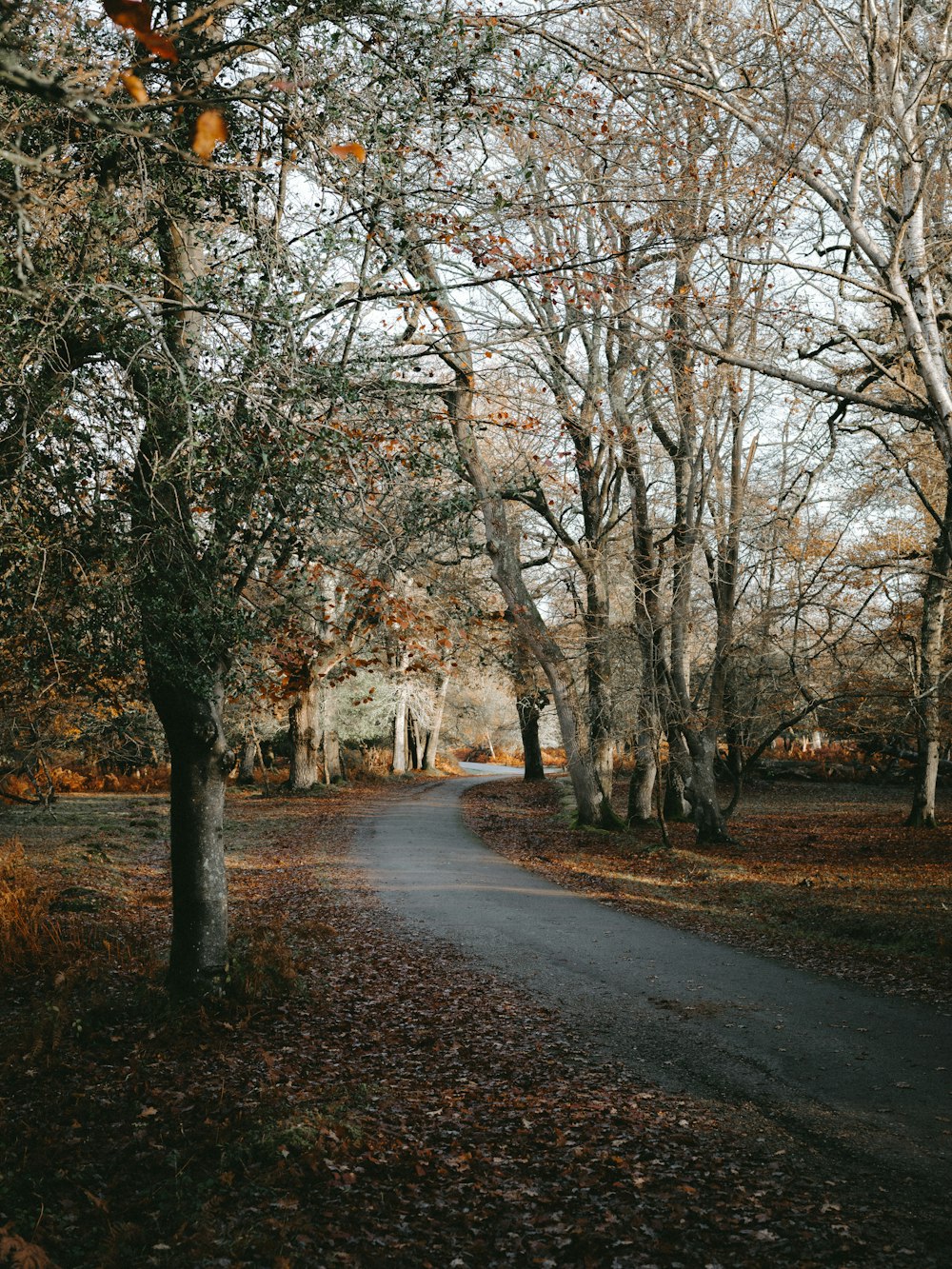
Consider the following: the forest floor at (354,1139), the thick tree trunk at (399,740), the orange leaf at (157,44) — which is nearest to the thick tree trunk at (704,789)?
the forest floor at (354,1139)

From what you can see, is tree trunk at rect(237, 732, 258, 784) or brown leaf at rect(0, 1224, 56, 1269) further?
tree trunk at rect(237, 732, 258, 784)

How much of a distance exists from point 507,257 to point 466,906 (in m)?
8.34

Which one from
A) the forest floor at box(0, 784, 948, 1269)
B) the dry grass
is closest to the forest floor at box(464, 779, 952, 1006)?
the forest floor at box(0, 784, 948, 1269)

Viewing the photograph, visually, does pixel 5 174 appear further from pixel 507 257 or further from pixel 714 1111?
pixel 714 1111

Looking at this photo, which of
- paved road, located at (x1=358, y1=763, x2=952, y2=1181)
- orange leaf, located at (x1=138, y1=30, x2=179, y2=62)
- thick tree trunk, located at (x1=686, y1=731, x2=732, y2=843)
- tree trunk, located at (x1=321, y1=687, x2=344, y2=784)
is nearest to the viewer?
orange leaf, located at (x1=138, y1=30, x2=179, y2=62)

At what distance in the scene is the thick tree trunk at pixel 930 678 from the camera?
10.8 metres

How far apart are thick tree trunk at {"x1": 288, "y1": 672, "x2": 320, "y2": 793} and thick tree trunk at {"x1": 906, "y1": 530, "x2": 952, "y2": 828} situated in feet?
60.6

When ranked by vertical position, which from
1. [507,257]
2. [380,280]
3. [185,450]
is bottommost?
[185,450]

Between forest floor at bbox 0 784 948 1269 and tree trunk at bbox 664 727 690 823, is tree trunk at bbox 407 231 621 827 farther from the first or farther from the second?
forest floor at bbox 0 784 948 1269

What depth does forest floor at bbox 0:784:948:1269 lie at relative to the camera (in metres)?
4.12

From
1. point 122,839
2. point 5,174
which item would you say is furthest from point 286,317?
point 122,839

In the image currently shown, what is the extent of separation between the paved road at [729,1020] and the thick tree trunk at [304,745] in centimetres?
1788

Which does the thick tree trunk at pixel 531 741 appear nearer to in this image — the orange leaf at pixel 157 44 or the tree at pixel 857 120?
the tree at pixel 857 120

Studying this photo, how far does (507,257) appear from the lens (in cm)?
852
